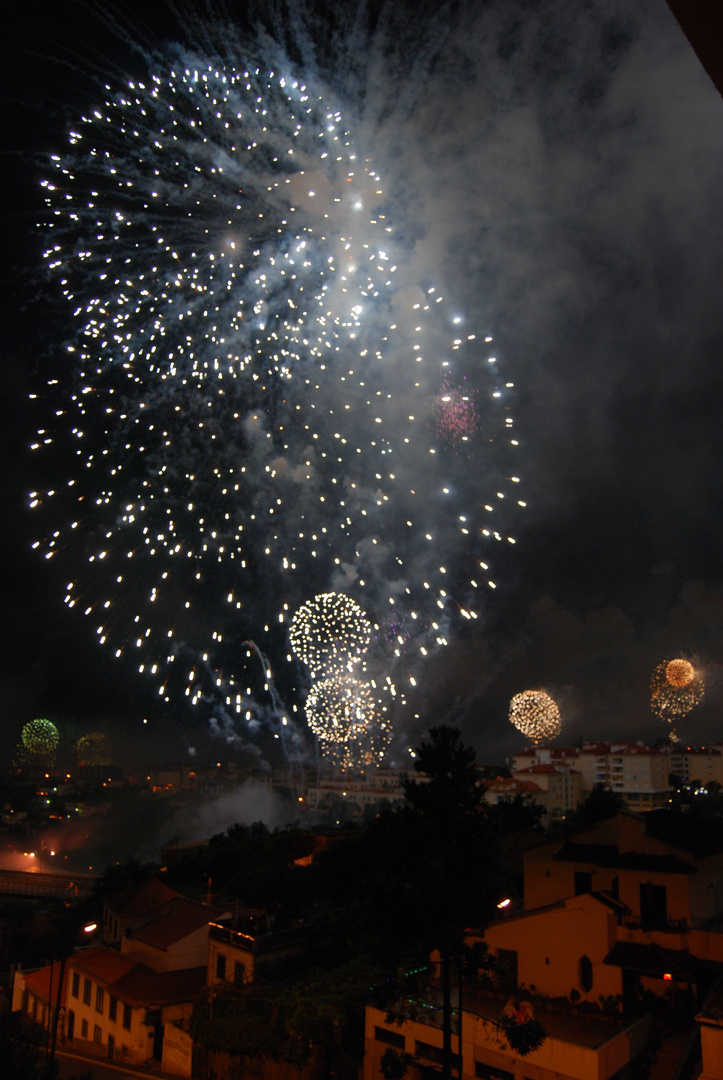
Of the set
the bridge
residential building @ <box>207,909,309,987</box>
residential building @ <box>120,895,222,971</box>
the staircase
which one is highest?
the staircase

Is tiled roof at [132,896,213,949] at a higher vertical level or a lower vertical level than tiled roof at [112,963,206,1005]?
higher

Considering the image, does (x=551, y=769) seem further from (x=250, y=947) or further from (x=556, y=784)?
(x=250, y=947)

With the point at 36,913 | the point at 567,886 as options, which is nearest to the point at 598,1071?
the point at 567,886

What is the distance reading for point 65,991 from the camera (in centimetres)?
2923

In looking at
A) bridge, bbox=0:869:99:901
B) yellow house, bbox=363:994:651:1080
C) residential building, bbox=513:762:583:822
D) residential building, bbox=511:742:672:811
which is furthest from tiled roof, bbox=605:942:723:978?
residential building, bbox=511:742:672:811

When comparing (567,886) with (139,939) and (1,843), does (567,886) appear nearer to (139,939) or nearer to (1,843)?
(139,939)

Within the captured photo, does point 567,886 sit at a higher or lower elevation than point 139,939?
higher

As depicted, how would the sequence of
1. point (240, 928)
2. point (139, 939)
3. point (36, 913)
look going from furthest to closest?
point (36, 913)
point (139, 939)
point (240, 928)

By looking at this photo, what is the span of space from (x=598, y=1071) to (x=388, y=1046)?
6304 mm


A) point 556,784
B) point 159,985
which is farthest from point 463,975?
point 556,784

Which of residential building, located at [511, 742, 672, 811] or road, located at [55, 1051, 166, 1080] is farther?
residential building, located at [511, 742, 672, 811]

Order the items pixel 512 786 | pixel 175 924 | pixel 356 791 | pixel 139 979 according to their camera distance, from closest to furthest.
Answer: pixel 139 979
pixel 175 924
pixel 512 786
pixel 356 791

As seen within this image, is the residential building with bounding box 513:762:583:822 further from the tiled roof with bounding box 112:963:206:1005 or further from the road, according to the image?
the road

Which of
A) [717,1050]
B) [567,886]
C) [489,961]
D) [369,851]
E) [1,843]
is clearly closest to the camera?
[717,1050]
